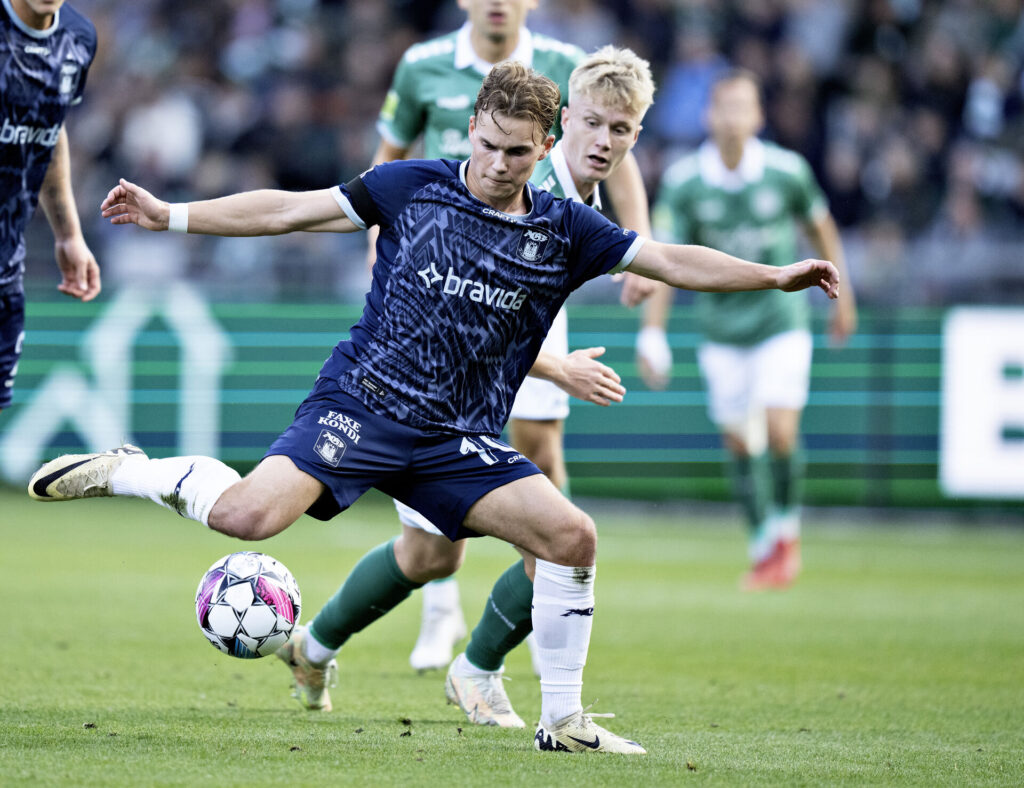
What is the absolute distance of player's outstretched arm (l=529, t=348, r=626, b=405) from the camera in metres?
4.79

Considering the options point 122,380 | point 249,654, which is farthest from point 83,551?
point 249,654

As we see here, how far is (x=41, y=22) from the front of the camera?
5.44 m

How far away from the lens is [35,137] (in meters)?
5.55

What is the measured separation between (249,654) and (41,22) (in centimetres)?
249

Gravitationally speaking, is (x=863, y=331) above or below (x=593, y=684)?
above

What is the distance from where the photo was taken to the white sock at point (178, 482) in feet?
14.7

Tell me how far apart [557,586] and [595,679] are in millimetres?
1753

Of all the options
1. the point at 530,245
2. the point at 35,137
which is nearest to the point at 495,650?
the point at 530,245

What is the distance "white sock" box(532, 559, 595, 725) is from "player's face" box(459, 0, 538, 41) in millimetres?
2678

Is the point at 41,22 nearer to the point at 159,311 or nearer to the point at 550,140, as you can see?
the point at 550,140

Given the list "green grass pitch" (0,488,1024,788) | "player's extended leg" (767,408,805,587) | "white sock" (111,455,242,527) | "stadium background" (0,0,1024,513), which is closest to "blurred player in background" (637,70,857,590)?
"player's extended leg" (767,408,805,587)

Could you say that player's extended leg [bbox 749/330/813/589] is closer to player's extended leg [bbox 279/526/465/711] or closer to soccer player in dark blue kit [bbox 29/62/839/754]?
player's extended leg [bbox 279/526/465/711]

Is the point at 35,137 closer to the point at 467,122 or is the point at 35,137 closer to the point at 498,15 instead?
the point at 467,122

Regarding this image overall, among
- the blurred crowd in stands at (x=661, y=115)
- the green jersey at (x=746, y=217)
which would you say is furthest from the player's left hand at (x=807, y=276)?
the blurred crowd in stands at (x=661, y=115)
